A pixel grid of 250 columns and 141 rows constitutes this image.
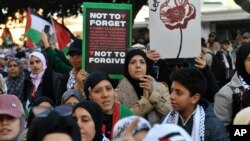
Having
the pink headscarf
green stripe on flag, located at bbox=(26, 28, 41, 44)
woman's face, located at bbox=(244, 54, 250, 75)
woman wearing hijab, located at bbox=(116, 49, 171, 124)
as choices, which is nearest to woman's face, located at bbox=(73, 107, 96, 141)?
woman wearing hijab, located at bbox=(116, 49, 171, 124)

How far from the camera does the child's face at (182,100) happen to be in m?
4.55

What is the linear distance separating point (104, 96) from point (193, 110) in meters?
0.79

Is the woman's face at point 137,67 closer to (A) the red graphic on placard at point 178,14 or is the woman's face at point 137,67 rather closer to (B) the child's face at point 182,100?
(A) the red graphic on placard at point 178,14

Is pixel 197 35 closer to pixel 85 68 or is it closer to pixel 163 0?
pixel 163 0

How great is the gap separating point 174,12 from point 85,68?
1.12 metres

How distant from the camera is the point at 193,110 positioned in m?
4.59

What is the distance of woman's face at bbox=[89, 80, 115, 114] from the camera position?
4.92 metres

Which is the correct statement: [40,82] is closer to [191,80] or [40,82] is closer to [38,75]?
[38,75]

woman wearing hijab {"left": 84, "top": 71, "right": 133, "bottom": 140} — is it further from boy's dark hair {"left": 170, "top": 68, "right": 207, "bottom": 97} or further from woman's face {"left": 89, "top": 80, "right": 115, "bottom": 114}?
boy's dark hair {"left": 170, "top": 68, "right": 207, "bottom": 97}

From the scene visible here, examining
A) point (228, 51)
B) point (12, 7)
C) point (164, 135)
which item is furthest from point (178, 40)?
point (12, 7)

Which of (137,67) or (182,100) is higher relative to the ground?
(137,67)

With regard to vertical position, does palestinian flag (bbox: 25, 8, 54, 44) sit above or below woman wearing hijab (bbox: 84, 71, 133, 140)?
above

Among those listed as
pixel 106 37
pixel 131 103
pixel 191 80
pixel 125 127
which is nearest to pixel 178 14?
pixel 106 37

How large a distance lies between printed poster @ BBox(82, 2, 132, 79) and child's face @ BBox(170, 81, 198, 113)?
1.86 metres
